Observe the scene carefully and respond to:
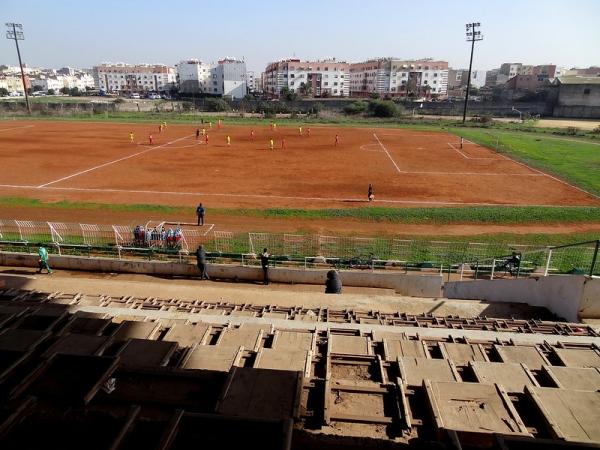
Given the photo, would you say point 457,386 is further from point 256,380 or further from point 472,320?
point 472,320

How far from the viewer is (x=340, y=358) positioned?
7.99 metres

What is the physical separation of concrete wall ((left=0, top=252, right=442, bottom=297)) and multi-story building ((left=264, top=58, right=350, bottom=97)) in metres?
132

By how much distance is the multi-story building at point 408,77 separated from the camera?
143 m

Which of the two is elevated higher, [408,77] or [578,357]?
[408,77]

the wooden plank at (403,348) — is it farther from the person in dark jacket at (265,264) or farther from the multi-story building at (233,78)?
the multi-story building at (233,78)

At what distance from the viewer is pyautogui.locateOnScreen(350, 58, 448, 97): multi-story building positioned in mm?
142625

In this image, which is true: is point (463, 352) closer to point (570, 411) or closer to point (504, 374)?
point (504, 374)

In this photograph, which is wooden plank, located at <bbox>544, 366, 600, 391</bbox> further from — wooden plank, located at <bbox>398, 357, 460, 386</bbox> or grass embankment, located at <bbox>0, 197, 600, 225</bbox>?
grass embankment, located at <bbox>0, 197, 600, 225</bbox>

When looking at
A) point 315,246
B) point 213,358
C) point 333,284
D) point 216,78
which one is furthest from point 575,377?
point 216,78

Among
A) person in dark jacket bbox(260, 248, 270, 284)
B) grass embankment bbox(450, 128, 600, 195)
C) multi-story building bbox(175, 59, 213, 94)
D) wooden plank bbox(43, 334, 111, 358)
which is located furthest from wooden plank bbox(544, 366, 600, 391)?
multi-story building bbox(175, 59, 213, 94)

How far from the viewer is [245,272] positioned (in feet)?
57.2

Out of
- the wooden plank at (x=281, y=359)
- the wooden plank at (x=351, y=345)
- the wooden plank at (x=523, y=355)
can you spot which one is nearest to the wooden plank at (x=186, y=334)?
the wooden plank at (x=281, y=359)

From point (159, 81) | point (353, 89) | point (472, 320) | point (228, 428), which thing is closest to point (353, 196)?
point (472, 320)

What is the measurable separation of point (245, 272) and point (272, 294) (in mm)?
2619
